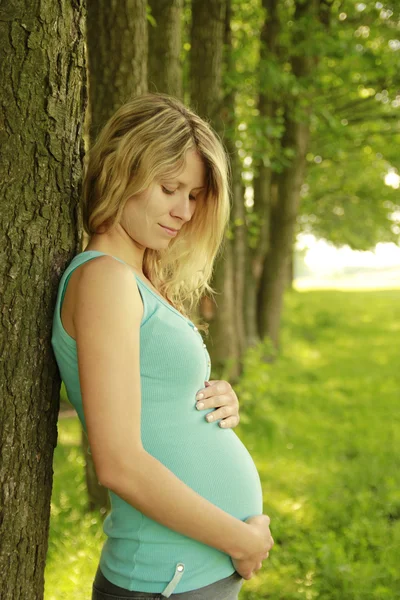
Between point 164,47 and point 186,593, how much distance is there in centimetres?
367

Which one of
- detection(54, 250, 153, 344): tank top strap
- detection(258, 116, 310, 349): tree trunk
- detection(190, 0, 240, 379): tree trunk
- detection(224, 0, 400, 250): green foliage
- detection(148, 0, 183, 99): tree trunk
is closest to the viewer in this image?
detection(54, 250, 153, 344): tank top strap

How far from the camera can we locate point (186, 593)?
170cm

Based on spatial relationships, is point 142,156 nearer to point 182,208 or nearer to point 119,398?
point 182,208

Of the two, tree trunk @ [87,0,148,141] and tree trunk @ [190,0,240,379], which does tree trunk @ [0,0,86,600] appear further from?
tree trunk @ [190,0,240,379]

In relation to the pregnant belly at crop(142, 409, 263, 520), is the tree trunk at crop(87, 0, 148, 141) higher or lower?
higher

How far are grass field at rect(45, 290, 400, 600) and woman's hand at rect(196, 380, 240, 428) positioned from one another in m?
1.92

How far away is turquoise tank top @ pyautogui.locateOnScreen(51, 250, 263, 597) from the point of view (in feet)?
5.47

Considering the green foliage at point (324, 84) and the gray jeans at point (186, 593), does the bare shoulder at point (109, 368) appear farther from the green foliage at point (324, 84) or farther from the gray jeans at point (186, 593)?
the green foliage at point (324, 84)

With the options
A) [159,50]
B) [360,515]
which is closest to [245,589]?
[360,515]

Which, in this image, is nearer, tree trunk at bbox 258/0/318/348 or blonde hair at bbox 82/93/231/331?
blonde hair at bbox 82/93/231/331

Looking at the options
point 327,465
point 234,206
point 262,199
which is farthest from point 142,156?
point 262,199

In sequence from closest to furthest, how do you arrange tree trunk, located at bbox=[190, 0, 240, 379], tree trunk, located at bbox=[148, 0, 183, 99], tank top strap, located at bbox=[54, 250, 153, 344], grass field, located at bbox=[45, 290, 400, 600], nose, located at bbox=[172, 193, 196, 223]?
tank top strap, located at bbox=[54, 250, 153, 344] < nose, located at bbox=[172, 193, 196, 223] < grass field, located at bbox=[45, 290, 400, 600] < tree trunk, located at bbox=[148, 0, 183, 99] < tree trunk, located at bbox=[190, 0, 240, 379]

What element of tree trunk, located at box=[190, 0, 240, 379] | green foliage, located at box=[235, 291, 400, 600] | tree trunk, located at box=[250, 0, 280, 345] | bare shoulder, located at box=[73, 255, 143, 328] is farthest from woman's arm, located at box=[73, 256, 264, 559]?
tree trunk, located at box=[250, 0, 280, 345]

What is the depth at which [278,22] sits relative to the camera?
27.3ft
